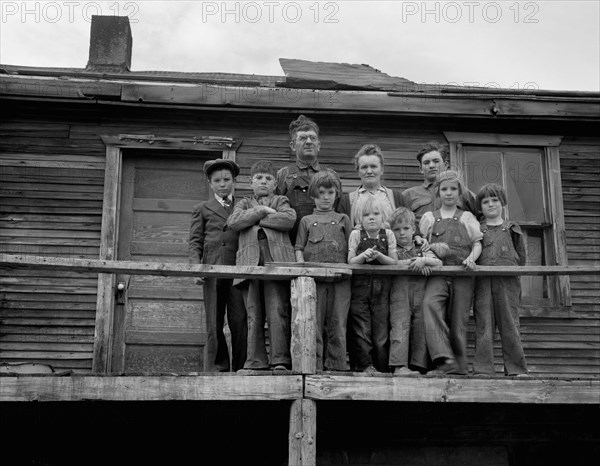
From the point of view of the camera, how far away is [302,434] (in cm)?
690

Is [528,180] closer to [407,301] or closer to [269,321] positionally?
[407,301]

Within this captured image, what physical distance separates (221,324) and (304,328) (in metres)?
1.08

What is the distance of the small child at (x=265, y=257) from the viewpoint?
7.20m

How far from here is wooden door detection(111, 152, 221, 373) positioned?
961 cm

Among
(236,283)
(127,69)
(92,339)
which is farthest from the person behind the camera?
(127,69)

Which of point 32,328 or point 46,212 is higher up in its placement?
point 46,212

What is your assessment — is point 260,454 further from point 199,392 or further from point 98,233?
point 98,233

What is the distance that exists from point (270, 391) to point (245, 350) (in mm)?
780

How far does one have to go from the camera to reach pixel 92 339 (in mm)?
9445

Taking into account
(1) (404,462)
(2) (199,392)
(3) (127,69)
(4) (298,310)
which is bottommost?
(1) (404,462)

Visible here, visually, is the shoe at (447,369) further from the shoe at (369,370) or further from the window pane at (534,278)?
the window pane at (534,278)

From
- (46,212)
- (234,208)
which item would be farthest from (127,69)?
(234,208)

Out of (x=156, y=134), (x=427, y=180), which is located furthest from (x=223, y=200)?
(x=156, y=134)

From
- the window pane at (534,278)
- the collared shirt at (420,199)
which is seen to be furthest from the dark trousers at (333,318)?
the window pane at (534,278)
